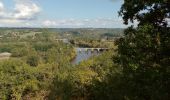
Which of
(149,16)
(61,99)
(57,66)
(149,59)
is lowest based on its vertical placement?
(57,66)

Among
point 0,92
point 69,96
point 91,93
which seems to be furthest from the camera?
point 0,92

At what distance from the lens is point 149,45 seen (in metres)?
16.3

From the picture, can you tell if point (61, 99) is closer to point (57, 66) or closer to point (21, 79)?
point (21, 79)

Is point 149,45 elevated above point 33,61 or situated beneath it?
elevated above

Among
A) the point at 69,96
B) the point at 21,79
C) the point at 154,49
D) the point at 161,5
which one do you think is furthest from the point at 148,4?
the point at 21,79

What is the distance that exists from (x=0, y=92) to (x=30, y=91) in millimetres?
5852

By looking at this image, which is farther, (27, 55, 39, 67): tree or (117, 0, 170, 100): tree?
(27, 55, 39, 67): tree

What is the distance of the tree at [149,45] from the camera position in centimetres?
1638

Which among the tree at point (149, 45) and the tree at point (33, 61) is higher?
the tree at point (149, 45)

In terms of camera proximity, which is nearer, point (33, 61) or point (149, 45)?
point (149, 45)

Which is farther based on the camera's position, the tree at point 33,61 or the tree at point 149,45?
the tree at point 33,61

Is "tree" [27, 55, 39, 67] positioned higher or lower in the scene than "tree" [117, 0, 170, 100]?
lower

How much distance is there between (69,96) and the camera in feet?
131

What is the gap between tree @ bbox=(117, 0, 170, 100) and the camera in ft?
53.7
